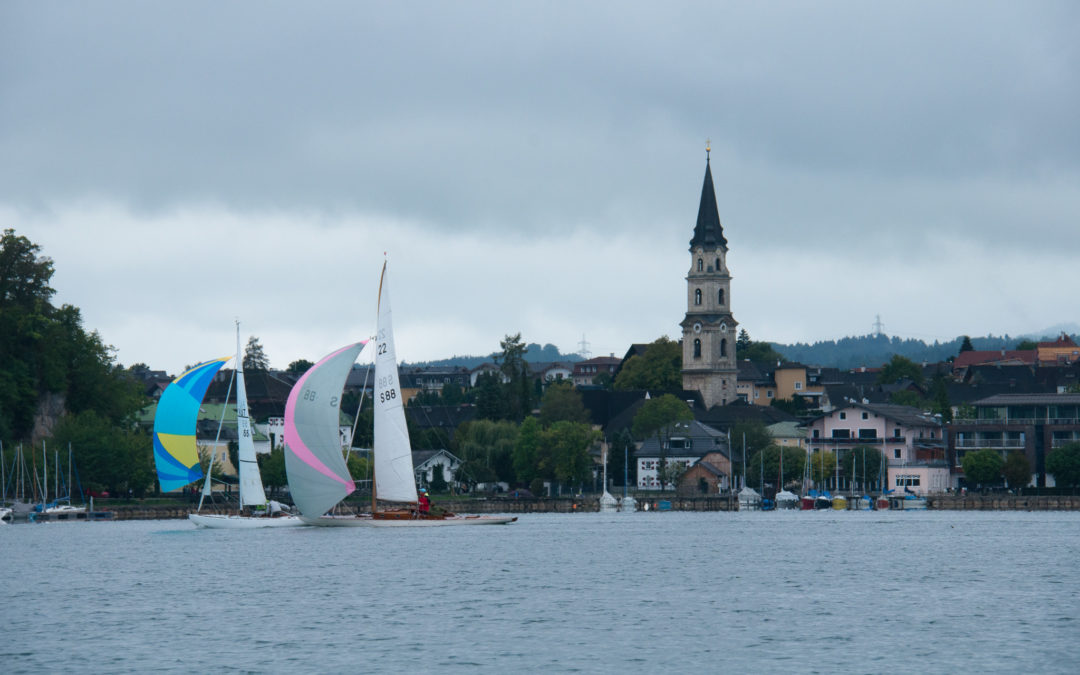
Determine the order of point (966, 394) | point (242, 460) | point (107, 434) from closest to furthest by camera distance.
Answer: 1. point (242, 460)
2. point (107, 434)
3. point (966, 394)

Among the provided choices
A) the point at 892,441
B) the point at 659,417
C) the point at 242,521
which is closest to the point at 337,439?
the point at 242,521

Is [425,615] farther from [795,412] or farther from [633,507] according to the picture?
[795,412]

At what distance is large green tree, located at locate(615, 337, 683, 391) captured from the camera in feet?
625

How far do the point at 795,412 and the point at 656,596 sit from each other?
471ft

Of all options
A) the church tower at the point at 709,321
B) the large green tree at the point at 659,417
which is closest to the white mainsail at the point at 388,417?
the large green tree at the point at 659,417

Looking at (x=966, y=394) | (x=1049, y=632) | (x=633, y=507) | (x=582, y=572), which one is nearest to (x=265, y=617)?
(x=582, y=572)

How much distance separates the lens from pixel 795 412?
620ft

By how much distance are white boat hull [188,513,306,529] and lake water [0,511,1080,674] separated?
7.48 metres

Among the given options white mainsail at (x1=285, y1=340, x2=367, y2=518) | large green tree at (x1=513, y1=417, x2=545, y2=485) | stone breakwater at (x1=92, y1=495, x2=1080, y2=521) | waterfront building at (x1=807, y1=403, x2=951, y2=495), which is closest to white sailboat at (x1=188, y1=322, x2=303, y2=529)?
white mainsail at (x1=285, y1=340, x2=367, y2=518)

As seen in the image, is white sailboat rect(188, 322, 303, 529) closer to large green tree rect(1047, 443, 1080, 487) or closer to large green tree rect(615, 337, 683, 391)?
large green tree rect(1047, 443, 1080, 487)

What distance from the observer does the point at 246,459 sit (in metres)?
86.1

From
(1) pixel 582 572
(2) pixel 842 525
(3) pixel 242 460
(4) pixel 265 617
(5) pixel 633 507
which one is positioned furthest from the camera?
(5) pixel 633 507

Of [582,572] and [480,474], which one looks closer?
[582,572]

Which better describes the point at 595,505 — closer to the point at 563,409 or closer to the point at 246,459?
the point at 563,409
